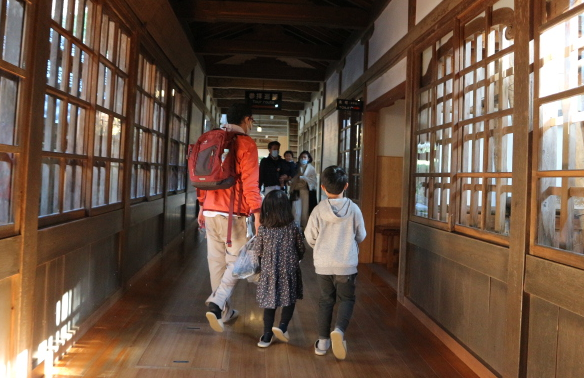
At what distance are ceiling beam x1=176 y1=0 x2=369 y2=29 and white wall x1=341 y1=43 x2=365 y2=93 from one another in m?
0.47

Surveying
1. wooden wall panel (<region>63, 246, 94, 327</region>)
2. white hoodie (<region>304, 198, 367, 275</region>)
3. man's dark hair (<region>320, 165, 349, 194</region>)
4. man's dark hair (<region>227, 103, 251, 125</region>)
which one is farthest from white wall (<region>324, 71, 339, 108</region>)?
wooden wall panel (<region>63, 246, 94, 327</region>)

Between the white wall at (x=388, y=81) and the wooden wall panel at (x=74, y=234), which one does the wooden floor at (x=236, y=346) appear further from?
the white wall at (x=388, y=81)

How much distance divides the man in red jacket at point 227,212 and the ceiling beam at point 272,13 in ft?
8.90

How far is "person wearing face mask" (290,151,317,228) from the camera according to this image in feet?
25.0

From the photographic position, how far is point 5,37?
2061 mm

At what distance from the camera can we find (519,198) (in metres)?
2.35

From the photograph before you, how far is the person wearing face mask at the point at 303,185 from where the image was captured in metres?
7.61

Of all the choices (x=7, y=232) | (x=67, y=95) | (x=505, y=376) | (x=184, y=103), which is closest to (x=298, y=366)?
(x=505, y=376)

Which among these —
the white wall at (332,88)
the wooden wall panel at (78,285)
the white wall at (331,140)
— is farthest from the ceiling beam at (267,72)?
the wooden wall panel at (78,285)

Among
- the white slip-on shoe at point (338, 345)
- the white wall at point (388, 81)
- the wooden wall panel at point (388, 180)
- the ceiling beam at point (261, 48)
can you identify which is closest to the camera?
the white slip-on shoe at point (338, 345)

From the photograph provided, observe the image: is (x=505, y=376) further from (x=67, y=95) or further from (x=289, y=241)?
(x=67, y=95)

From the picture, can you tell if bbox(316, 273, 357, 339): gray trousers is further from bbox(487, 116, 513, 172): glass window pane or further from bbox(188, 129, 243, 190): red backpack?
bbox(487, 116, 513, 172): glass window pane

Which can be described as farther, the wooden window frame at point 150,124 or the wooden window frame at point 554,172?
the wooden window frame at point 150,124

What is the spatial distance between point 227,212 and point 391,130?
339 cm
